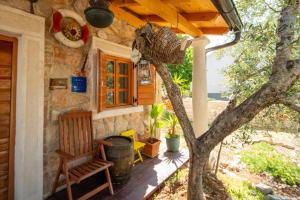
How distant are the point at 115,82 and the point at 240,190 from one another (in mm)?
3022

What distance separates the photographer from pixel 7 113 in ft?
8.12

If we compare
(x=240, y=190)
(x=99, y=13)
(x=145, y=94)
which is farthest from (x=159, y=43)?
(x=240, y=190)

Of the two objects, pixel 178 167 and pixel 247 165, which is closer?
pixel 178 167

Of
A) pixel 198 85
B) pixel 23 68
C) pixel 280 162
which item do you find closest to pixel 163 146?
pixel 198 85

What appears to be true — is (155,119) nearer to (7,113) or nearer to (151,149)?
(151,149)

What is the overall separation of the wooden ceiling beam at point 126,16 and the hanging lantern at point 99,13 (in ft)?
2.70

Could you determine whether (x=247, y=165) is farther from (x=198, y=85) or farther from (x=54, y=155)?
(x=54, y=155)

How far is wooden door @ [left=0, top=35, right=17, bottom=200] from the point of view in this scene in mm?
2422

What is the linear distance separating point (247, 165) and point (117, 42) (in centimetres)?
411

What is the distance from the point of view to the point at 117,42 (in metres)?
4.04

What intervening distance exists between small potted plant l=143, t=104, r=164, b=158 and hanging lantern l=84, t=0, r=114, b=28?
8.51ft

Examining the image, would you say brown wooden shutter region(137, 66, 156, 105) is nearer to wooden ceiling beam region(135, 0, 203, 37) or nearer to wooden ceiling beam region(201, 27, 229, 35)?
wooden ceiling beam region(135, 0, 203, 37)

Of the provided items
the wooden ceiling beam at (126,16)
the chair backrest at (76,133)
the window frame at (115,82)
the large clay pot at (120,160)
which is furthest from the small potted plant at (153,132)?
the wooden ceiling beam at (126,16)

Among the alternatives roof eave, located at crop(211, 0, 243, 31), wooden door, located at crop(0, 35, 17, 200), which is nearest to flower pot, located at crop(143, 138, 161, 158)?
wooden door, located at crop(0, 35, 17, 200)
